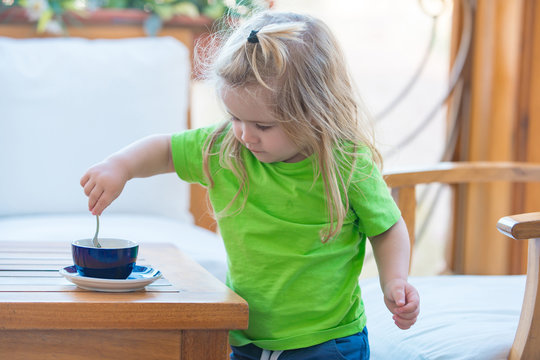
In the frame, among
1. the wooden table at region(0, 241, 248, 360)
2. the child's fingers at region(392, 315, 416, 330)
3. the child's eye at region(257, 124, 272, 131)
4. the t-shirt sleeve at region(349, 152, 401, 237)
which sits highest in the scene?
the child's eye at region(257, 124, 272, 131)

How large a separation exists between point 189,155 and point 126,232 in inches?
21.6

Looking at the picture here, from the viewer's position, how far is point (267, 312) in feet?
3.59

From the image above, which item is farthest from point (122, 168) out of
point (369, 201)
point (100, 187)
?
point (369, 201)

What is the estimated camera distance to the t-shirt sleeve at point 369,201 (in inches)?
43.1

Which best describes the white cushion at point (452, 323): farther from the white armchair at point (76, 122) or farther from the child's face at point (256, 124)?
the white armchair at point (76, 122)

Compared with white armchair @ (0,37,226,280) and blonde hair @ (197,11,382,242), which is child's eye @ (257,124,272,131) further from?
white armchair @ (0,37,226,280)

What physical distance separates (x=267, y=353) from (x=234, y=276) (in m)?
0.13

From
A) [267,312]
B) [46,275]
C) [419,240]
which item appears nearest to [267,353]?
[267,312]

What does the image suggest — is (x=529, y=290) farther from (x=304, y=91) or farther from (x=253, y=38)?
(x=253, y=38)

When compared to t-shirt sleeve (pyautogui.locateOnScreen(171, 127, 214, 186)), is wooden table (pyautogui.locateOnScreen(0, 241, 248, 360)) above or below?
below

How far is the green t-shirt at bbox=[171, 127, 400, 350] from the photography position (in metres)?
1.09

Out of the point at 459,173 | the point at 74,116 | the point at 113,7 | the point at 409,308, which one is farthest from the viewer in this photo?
the point at 113,7

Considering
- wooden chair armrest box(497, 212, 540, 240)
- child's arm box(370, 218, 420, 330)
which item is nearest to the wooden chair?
wooden chair armrest box(497, 212, 540, 240)

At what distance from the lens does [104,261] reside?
0.90 m
